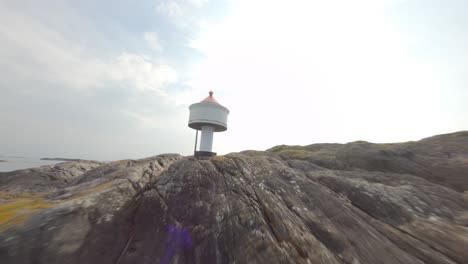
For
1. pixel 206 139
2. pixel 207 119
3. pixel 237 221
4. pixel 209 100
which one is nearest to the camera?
pixel 237 221

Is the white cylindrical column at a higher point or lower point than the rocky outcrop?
higher

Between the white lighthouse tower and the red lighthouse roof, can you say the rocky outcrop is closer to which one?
the white lighthouse tower

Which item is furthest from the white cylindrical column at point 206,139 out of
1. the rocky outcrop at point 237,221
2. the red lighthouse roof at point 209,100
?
the rocky outcrop at point 237,221

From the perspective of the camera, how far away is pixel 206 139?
28.8m

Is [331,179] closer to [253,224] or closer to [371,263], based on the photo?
[371,263]

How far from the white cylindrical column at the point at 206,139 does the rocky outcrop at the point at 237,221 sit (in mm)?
10751

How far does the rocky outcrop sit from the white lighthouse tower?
35.3 ft

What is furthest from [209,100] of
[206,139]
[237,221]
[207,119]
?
[237,221]

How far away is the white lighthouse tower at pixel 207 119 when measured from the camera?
92.3 feet

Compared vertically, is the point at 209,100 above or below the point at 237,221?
above

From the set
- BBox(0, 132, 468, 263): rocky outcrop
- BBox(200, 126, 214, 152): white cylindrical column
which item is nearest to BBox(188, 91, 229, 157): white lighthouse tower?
BBox(200, 126, 214, 152): white cylindrical column

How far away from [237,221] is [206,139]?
19088 millimetres

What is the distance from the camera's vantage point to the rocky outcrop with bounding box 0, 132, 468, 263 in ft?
28.7

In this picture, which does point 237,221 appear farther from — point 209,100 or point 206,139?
point 209,100
